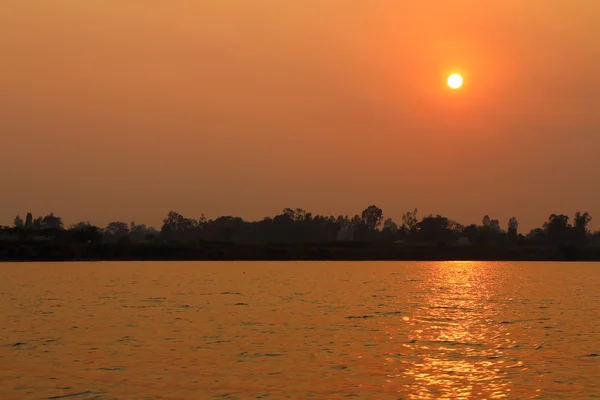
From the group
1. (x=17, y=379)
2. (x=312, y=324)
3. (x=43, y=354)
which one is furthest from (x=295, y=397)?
(x=312, y=324)

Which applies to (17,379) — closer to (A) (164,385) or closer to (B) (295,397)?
(A) (164,385)

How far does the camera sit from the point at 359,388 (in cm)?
3762

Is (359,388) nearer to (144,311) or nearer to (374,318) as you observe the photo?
(374,318)

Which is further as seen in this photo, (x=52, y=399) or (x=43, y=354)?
(x=43, y=354)

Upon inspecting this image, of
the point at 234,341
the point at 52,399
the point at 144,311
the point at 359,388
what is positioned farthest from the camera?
the point at 144,311

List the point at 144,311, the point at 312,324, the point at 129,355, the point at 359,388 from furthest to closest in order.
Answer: the point at 144,311 → the point at 312,324 → the point at 129,355 → the point at 359,388

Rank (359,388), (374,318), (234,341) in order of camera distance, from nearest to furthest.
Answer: (359,388) → (234,341) → (374,318)

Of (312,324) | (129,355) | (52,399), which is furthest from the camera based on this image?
(312,324)

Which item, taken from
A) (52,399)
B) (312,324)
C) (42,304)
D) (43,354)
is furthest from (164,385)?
(42,304)

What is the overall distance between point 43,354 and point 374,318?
3504cm

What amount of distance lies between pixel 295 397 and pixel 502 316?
48874mm

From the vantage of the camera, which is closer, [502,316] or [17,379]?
[17,379]

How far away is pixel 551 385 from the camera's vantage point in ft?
127

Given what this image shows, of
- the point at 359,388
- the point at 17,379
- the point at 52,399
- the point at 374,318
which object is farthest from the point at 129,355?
the point at 374,318
